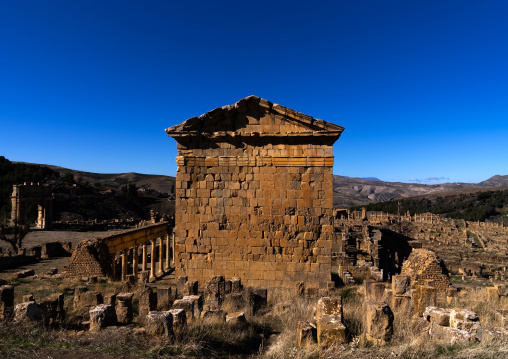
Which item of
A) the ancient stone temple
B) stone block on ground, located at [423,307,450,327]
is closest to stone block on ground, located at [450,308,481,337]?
stone block on ground, located at [423,307,450,327]

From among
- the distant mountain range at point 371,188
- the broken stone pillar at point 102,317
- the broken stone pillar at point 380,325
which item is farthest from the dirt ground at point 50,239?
the distant mountain range at point 371,188

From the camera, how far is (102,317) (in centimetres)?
518

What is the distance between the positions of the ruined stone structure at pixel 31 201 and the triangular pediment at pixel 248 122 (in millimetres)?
31939

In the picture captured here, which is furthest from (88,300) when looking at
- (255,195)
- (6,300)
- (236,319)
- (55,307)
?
(255,195)

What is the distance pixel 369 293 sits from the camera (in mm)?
7172

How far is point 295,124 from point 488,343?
7.25 metres

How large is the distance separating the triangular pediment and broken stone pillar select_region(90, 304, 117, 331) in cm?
604

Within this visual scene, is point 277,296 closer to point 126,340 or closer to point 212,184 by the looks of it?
point 212,184

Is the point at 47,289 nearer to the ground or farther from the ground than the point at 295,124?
nearer to the ground

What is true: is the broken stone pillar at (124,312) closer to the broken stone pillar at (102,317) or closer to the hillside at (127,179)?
the broken stone pillar at (102,317)

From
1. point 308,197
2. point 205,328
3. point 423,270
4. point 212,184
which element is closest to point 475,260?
point 423,270

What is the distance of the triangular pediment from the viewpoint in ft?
32.4

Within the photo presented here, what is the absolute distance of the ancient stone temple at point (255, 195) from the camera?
984 centimetres

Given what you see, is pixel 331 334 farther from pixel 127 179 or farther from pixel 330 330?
pixel 127 179
